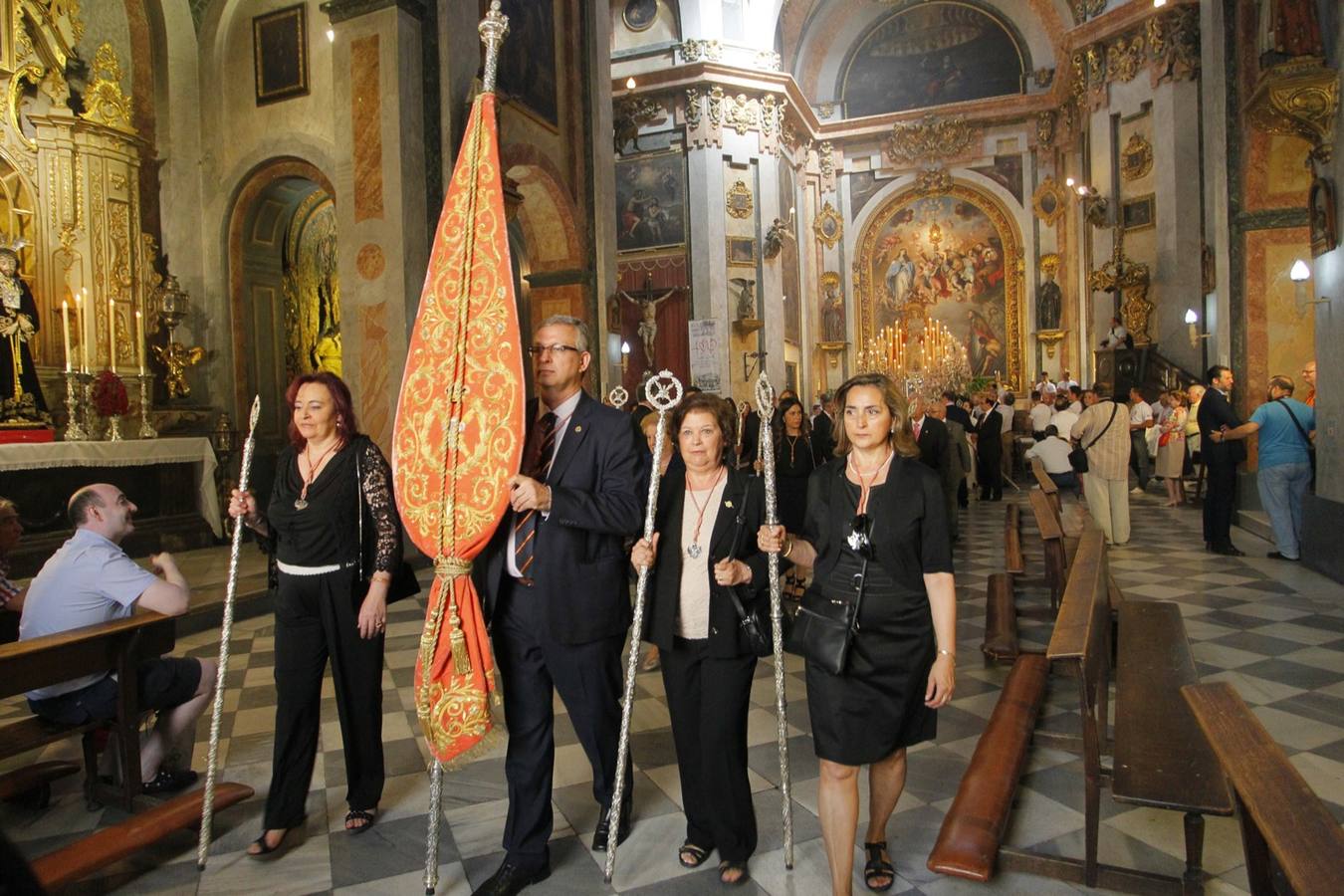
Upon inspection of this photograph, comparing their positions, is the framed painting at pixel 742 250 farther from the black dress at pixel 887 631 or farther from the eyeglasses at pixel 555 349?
the black dress at pixel 887 631

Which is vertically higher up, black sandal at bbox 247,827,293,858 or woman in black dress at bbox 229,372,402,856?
woman in black dress at bbox 229,372,402,856

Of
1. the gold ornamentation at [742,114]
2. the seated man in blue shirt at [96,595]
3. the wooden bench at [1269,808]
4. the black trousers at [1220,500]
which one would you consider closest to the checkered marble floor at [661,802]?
the seated man in blue shirt at [96,595]

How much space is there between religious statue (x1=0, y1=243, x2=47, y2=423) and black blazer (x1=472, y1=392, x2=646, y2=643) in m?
8.23

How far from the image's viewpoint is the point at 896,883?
288cm

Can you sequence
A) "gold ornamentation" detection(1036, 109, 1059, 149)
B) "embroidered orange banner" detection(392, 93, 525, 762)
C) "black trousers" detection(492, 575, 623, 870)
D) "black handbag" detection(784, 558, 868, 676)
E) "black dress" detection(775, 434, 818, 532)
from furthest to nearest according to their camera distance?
"gold ornamentation" detection(1036, 109, 1059, 149), "black dress" detection(775, 434, 818, 532), "black trousers" detection(492, 575, 623, 870), "embroidered orange banner" detection(392, 93, 525, 762), "black handbag" detection(784, 558, 868, 676)

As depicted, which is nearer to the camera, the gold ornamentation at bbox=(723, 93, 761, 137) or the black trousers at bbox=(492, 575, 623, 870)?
the black trousers at bbox=(492, 575, 623, 870)

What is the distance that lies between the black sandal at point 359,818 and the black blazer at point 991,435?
13071 mm

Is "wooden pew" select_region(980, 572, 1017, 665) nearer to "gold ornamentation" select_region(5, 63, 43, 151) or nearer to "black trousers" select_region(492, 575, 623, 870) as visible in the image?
"black trousers" select_region(492, 575, 623, 870)

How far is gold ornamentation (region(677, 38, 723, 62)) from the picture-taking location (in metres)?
19.5

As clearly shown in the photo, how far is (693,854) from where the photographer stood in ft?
9.87

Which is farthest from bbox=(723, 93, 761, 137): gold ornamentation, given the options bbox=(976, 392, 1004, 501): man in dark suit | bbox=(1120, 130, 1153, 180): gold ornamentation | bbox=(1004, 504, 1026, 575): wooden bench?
bbox=(1004, 504, 1026, 575): wooden bench

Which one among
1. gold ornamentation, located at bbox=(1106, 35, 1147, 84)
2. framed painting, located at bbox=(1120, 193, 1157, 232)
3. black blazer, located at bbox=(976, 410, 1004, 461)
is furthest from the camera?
gold ornamentation, located at bbox=(1106, 35, 1147, 84)

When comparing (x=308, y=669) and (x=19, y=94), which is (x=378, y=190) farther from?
(x=308, y=669)

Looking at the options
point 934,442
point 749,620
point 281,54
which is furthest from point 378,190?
point 749,620
